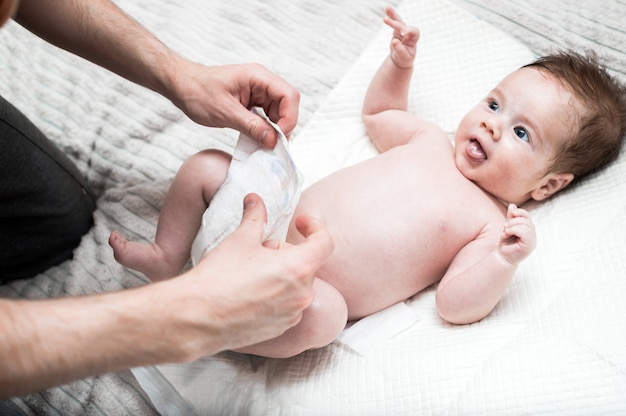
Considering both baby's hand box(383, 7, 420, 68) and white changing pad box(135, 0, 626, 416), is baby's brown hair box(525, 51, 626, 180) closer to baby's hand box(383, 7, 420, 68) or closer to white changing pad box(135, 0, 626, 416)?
white changing pad box(135, 0, 626, 416)

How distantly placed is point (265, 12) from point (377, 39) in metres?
0.36

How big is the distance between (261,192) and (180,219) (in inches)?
8.5

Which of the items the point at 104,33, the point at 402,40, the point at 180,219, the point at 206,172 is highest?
the point at 402,40

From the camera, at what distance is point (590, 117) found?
116cm

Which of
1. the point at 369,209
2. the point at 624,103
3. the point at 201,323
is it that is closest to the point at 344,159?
the point at 369,209

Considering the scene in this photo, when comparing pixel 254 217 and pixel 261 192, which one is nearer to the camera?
pixel 254 217

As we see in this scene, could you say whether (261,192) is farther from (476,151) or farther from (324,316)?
(476,151)

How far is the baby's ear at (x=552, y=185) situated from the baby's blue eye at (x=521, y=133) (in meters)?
0.09

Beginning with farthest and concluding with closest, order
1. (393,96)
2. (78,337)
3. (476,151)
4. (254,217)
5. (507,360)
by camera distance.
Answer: (393,96) < (476,151) < (507,360) < (254,217) < (78,337)

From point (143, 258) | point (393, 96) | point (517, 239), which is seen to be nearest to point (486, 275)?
point (517, 239)

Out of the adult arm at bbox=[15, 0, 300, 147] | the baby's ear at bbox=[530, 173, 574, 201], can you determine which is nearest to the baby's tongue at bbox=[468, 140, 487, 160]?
the baby's ear at bbox=[530, 173, 574, 201]

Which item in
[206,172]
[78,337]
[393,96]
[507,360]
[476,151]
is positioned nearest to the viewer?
[78,337]

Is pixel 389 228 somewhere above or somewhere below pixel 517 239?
below

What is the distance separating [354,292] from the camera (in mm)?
1142
